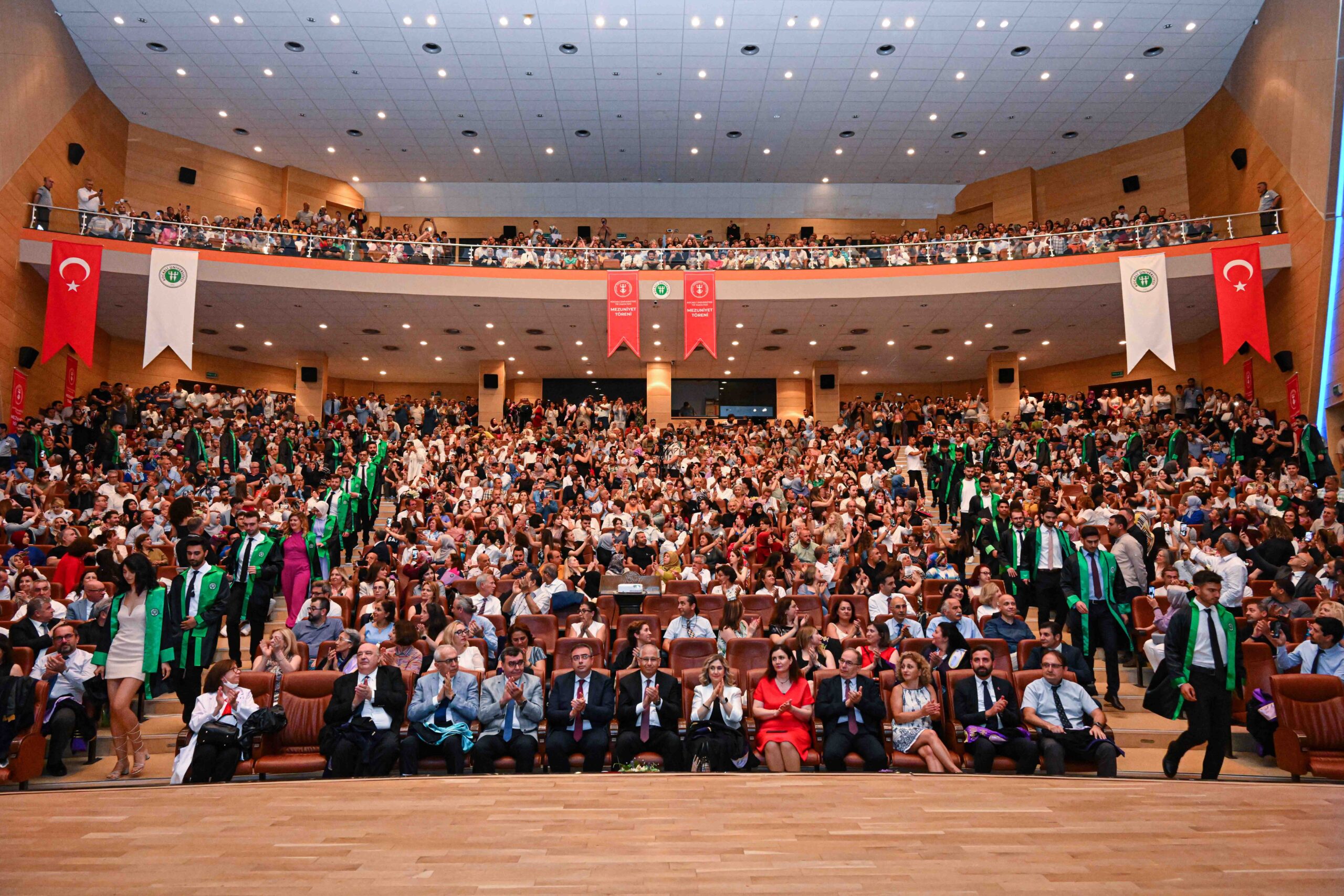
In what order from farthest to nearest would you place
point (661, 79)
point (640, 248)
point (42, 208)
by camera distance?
point (640, 248)
point (661, 79)
point (42, 208)

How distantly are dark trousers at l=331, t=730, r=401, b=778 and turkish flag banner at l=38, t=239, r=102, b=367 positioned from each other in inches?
432

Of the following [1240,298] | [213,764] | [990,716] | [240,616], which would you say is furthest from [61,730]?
[1240,298]

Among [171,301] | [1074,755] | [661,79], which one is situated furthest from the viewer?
[661,79]

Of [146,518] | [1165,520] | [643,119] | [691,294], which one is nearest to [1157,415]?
[1165,520]

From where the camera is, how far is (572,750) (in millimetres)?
5000

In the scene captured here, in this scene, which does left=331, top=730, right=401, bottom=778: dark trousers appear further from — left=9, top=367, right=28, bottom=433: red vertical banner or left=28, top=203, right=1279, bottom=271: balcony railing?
left=28, top=203, right=1279, bottom=271: balcony railing

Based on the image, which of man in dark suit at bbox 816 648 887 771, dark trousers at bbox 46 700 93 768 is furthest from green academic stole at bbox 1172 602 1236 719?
dark trousers at bbox 46 700 93 768

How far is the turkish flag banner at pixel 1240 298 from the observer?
12.9 metres

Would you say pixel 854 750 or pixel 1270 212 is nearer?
pixel 854 750

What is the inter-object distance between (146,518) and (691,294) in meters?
9.70

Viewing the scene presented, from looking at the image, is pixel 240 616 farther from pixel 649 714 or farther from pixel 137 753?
pixel 649 714

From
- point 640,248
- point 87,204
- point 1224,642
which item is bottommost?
point 1224,642

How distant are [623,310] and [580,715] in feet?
35.6

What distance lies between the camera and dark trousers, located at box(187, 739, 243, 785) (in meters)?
4.64
